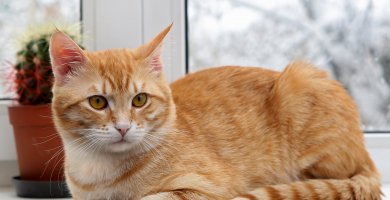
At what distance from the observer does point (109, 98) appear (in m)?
1.63

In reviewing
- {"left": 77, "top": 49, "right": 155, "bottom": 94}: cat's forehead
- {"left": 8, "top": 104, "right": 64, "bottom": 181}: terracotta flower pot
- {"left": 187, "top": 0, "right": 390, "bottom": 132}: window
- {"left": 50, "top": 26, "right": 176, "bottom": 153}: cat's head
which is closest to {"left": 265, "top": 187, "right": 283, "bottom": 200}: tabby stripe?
{"left": 50, "top": 26, "right": 176, "bottom": 153}: cat's head

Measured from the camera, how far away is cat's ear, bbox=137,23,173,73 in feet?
5.65

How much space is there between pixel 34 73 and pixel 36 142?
217mm

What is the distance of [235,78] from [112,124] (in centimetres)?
54

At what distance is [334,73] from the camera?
246 cm

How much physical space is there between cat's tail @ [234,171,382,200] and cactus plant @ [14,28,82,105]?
759 mm

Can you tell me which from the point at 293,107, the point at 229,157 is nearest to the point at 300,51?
the point at 293,107

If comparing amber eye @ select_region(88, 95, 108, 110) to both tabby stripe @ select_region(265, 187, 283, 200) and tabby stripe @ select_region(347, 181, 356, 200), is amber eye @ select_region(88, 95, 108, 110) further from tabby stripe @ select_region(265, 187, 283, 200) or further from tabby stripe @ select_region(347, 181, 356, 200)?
tabby stripe @ select_region(347, 181, 356, 200)

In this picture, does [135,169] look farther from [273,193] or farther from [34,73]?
[34,73]

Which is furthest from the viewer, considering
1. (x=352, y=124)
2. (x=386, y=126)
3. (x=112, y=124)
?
(x=386, y=126)

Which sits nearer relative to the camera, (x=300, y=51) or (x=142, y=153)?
(x=142, y=153)

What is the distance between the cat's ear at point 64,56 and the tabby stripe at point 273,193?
564mm

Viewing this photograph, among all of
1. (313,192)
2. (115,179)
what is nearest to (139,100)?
(115,179)

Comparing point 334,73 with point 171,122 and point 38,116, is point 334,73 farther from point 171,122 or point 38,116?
point 38,116
